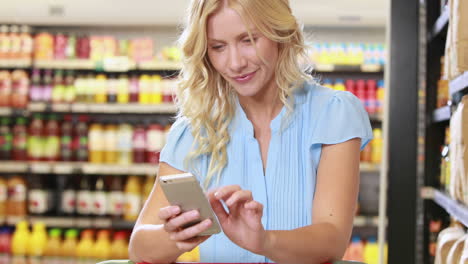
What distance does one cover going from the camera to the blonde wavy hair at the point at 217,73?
1352 millimetres

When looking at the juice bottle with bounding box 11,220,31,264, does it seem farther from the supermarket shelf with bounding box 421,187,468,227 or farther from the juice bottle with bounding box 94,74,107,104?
the supermarket shelf with bounding box 421,187,468,227

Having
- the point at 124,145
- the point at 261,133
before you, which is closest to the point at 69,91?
the point at 124,145

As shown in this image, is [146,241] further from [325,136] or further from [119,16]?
[119,16]

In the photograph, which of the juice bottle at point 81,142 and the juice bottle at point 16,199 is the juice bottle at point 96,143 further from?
the juice bottle at point 16,199

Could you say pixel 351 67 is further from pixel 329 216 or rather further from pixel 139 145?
pixel 329 216

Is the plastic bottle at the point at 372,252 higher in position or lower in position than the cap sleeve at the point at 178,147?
lower

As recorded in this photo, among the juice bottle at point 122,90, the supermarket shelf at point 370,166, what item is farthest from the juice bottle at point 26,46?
the supermarket shelf at point 370,166

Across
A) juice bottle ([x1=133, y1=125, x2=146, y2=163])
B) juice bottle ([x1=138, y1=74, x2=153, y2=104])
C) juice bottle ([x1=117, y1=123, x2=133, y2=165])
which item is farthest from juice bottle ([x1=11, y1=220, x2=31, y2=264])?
juice bottle ([x1=138, y1=74, x2=153, y2=104])

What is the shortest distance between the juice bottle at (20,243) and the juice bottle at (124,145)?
0.92 metres

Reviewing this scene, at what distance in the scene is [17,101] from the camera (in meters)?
4.34

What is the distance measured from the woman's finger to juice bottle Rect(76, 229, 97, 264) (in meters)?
3.38

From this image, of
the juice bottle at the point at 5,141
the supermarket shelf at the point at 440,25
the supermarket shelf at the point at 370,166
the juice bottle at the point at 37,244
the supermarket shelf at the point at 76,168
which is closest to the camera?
the supermarket shelf at the point at 440,25

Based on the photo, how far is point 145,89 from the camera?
4.24 meters

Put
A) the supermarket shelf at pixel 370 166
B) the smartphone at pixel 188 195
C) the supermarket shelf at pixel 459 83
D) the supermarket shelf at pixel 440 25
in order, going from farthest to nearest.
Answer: the supermarket shelf at pixel 370 166 < the supermarket shelf at pixel 440 25 < the supermarket shelf at pixel 459 83 < the smartphone at pixel 188 195
